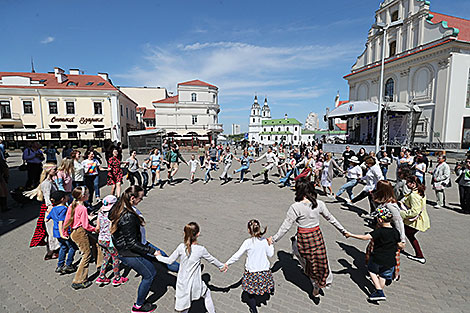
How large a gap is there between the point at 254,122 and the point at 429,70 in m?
90.0

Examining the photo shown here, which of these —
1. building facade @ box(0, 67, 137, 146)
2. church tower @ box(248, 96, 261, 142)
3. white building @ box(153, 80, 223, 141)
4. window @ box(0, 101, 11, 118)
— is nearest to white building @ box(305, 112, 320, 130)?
church tower @ box(248, 96, 261, 142)

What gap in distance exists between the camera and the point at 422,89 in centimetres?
2683

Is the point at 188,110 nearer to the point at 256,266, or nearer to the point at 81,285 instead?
the point at 81,285

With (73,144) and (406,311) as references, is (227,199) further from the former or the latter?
(73,144)

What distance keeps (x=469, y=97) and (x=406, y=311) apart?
106ft

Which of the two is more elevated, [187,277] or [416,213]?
[416,213]

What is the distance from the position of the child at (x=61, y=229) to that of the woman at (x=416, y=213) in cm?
595

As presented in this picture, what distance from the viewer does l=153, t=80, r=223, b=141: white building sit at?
46625 millimetres

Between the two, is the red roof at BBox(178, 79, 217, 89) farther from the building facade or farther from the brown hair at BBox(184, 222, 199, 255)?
the brown hair at BBox(184, 222, 199, 255)

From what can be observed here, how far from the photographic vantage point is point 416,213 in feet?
14.1

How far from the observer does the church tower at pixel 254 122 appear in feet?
372

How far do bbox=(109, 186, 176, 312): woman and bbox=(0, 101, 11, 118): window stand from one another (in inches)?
1682

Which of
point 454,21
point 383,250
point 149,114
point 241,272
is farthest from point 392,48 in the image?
point 149,114

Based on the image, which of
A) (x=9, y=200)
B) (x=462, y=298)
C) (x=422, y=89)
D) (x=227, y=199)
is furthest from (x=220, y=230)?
(x=422, y=89)
